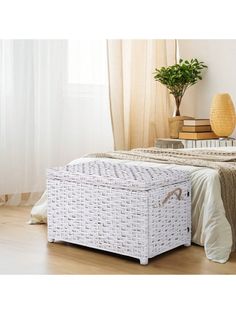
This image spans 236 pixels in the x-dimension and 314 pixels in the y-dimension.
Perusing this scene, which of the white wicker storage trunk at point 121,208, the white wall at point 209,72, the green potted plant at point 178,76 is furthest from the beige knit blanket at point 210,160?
the white wall at point 209,72

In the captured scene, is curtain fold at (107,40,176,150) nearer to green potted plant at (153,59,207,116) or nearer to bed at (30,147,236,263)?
green potted plant at (153,59,207,116)

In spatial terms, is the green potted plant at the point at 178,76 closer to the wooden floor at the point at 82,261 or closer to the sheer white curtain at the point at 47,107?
the sheer white curtain at the point at 47,107

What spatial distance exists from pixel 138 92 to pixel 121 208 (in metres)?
2.32

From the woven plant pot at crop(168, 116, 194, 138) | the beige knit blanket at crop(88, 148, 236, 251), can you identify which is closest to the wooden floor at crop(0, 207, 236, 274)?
the beige knit blanket at crop(88, 148, 236, 251)

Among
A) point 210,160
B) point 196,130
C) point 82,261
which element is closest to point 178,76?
point 196,130

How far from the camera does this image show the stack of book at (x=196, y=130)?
13.4 ft

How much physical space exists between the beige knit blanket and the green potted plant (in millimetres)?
1358

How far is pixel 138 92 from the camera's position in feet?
14.4

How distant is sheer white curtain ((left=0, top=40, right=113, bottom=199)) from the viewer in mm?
3652

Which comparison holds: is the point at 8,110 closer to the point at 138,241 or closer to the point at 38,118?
the point at 38,118

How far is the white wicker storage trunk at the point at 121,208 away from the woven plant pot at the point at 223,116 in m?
1.61
